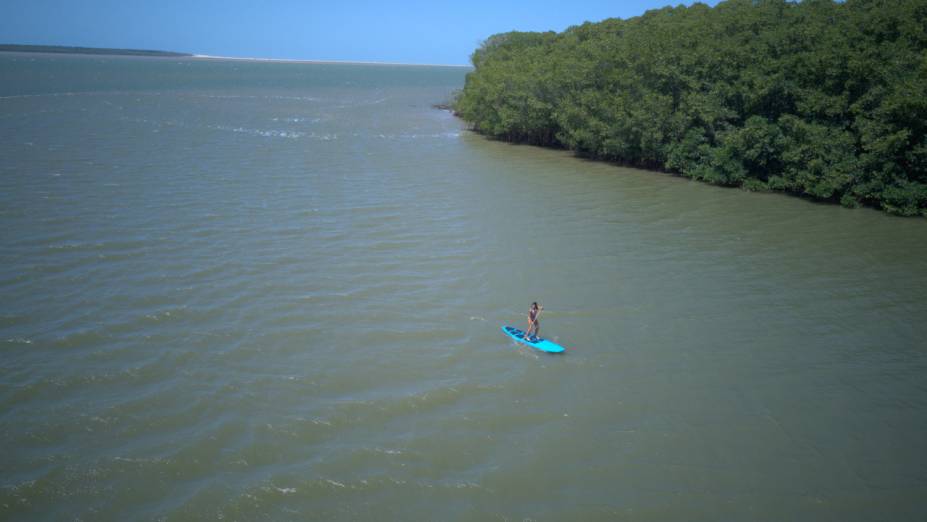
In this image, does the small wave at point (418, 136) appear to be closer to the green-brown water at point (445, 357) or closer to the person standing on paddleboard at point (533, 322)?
the green-brown water at point (445, 357)

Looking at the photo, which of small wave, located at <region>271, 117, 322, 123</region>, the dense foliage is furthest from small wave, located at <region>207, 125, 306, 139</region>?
the dense foliage

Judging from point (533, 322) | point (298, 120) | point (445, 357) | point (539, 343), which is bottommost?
point (445, 357)

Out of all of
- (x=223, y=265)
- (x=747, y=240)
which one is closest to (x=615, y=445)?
(x=223, y=265)

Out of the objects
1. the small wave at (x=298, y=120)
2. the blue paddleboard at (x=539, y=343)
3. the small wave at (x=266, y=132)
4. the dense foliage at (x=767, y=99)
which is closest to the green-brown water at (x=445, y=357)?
the blue paddleboard at (x=539, y=343)

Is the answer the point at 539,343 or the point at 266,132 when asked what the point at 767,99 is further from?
the point at 266,132

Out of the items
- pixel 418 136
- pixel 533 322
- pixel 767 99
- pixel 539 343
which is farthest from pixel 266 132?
pixel 539 343

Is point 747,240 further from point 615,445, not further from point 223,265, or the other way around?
point 223,265
